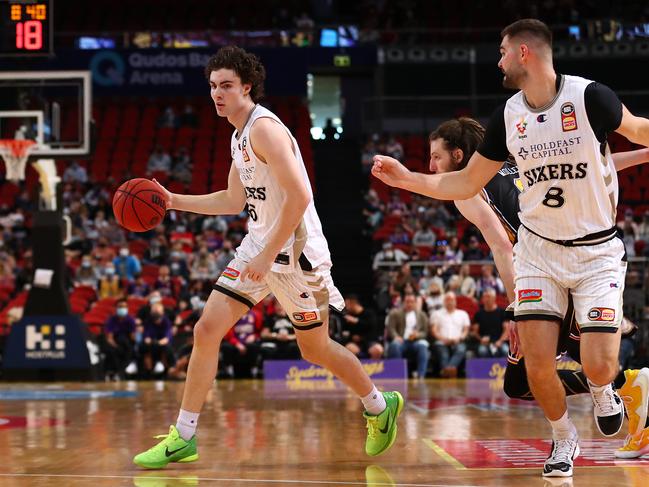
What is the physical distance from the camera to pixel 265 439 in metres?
6.45

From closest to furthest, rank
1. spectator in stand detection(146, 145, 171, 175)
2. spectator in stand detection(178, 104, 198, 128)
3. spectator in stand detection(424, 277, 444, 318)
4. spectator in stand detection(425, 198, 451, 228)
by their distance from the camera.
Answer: spectator in stand detection(424, 277, 444, 318), spectator in stand detection(425, 198, 451, 228), spectator in stand detection(146, 145, 171, 175), spectator in stand detection(178, 104, 198, 128)

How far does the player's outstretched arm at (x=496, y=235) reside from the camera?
5.39m

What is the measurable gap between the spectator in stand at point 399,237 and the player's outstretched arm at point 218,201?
1241 cm

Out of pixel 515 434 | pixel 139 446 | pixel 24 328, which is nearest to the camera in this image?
pixel 139 446

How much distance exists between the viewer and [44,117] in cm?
1362

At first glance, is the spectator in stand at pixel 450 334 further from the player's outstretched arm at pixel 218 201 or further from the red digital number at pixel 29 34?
the player's outstretched arm at pixel 218 201

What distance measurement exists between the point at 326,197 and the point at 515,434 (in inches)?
603

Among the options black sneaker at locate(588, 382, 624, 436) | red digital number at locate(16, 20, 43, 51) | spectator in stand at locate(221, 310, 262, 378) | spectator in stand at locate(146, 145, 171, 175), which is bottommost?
spectator in stand at locate(221, 310, 262, 378)

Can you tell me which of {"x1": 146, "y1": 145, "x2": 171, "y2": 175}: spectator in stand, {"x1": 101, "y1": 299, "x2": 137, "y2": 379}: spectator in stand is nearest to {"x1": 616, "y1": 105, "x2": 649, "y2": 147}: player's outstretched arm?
{"x1": 101, "y1": 299, "x2": 137, "y2": 379}: spectator in stand

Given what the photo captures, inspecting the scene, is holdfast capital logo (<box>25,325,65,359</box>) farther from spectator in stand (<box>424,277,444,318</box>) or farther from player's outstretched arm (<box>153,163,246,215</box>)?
player's outstretched arm (<box>153,163,246,215</box>)

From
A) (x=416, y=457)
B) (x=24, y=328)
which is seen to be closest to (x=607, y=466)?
(x=416, y=457)

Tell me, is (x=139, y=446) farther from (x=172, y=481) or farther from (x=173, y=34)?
(x=173, y=34)

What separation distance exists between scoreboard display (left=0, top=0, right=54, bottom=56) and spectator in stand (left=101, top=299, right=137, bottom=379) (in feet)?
13.8

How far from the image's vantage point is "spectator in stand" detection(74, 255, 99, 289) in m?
16.3
